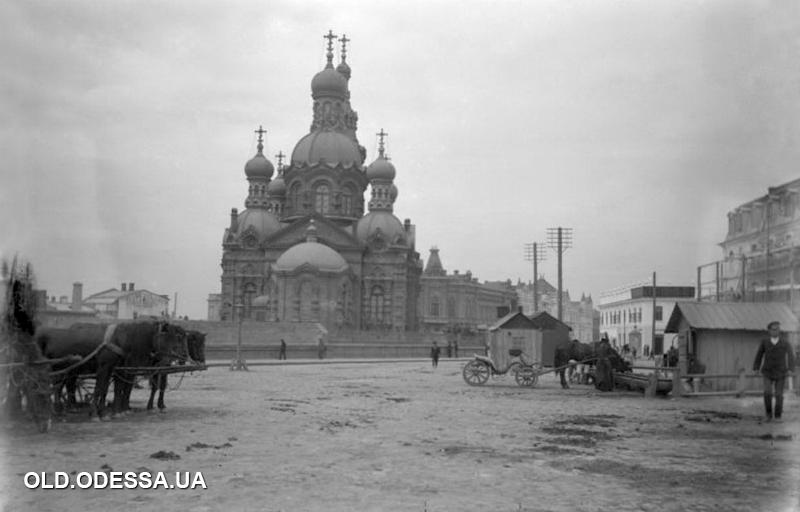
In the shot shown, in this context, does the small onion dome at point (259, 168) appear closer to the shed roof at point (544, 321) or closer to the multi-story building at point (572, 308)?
the shed roof at point (544, 321)

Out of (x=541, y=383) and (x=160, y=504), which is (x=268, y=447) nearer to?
(x=160, y=504)

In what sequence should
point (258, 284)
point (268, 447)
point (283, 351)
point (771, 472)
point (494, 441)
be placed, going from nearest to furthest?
point (771, 472), point (268, 447), point (494, 441), point (283, 351), point (258, 284)

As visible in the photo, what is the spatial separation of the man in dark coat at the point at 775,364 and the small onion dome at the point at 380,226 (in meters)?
57.9

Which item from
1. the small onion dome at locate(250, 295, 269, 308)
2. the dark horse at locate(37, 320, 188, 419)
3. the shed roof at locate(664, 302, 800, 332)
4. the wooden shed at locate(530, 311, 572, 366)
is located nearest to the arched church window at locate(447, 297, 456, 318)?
the small onion dome at locate(250, 295, 269, 308)

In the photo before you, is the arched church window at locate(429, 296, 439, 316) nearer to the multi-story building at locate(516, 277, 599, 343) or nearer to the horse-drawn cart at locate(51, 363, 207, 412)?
the multi-story building at locate(516, 277, 599, 343)

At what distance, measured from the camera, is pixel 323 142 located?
254ft

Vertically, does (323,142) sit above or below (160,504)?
above

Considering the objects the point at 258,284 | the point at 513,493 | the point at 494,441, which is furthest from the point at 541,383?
the point at 258,284

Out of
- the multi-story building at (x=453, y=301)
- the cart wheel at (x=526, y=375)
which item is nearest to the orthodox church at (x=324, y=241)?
the multi-story building at (x=453, y=301)

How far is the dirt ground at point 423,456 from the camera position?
7.95 metres

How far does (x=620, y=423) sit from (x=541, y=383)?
12.6 meters

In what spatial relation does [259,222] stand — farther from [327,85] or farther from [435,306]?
[435,306]

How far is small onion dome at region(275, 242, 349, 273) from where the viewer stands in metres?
64.5

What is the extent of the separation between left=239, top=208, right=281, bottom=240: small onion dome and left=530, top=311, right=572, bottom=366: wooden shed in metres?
46.4
